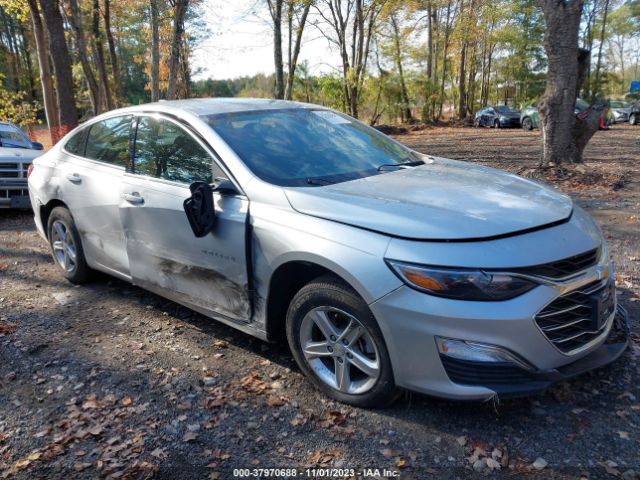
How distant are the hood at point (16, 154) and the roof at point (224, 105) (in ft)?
16.8

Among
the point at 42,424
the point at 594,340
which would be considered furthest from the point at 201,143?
the point at 594,340

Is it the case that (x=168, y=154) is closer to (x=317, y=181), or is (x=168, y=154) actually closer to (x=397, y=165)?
(x=317, y=181)

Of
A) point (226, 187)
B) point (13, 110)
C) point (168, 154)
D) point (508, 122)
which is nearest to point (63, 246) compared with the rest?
point (168, 154)

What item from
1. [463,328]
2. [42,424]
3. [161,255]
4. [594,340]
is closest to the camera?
[463,328]

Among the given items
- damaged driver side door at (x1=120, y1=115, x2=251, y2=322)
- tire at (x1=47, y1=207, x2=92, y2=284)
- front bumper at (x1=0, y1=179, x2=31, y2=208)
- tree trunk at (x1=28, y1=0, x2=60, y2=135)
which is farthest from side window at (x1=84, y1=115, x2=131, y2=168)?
tree trunk at (x1=28, y1=0, x2=60, y2=135)

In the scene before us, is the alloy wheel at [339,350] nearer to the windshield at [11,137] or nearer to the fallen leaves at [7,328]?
the fallen leaves at [7,328]

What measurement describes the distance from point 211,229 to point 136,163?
117 centimetres

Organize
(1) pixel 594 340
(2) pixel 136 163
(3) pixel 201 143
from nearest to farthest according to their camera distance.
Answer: (1) pixel 594 340, (3) pixel 201 143, (2) pixel 136 163

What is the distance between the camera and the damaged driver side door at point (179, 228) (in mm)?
3324

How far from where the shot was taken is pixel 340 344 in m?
2.92

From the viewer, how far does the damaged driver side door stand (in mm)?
3324

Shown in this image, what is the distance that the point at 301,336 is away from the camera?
3.11 meters

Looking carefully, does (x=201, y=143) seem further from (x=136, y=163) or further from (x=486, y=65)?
(x=486, y=65)

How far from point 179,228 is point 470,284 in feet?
6.70
